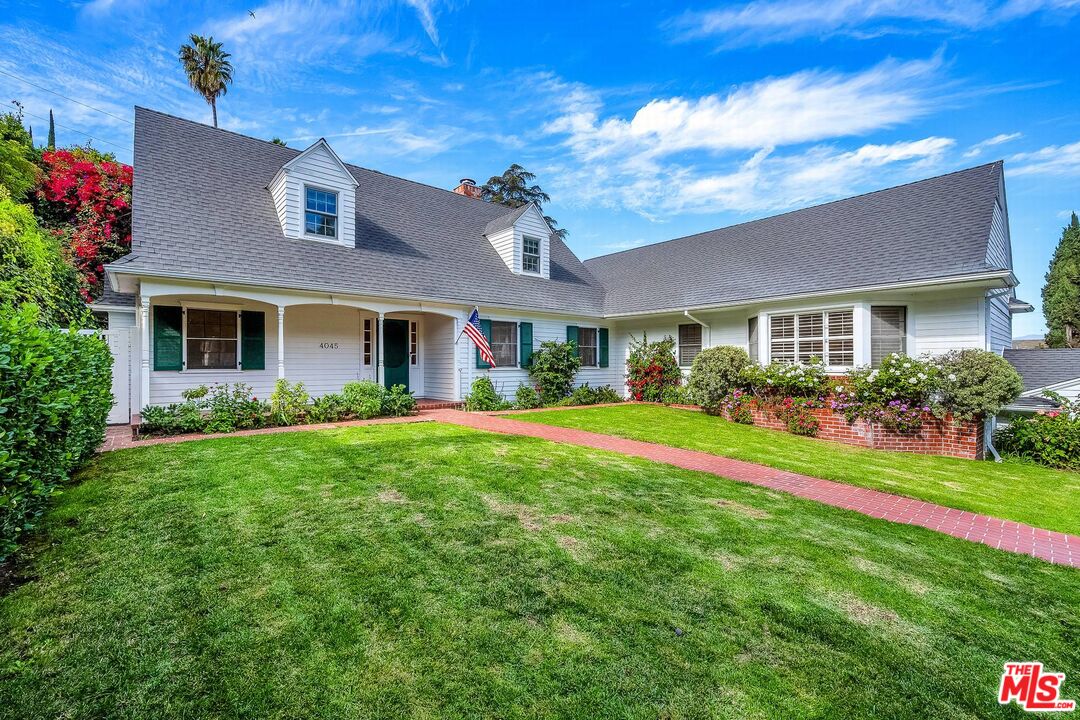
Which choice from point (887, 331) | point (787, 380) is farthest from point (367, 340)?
point (887, 331)

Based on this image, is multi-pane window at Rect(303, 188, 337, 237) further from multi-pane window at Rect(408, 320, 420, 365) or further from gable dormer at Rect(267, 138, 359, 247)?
multi-pane window at Rect(408, 320, 420, 365)

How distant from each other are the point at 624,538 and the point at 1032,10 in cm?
1345

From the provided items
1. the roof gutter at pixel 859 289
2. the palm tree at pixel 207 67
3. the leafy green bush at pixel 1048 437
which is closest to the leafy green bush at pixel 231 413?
the roof gutter at pixel 859 289

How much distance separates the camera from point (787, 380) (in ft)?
33.6

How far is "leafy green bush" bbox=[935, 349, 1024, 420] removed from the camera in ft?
26.1

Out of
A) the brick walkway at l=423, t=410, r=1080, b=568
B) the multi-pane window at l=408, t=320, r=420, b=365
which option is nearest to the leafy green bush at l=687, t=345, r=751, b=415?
the brick walkway at l=423, t=410, r=1080, b=568

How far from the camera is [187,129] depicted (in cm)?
1149

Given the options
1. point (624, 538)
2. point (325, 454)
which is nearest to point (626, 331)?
point (325, 454)

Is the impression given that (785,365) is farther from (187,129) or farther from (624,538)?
(187,129)

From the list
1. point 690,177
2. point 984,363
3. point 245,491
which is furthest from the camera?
point 690,177

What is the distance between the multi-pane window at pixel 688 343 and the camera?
14.2 metres

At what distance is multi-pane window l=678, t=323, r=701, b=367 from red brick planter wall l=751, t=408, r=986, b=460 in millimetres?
4881

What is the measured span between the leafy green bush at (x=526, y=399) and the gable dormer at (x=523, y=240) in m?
4.13

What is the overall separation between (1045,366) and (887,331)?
5.00 metres
